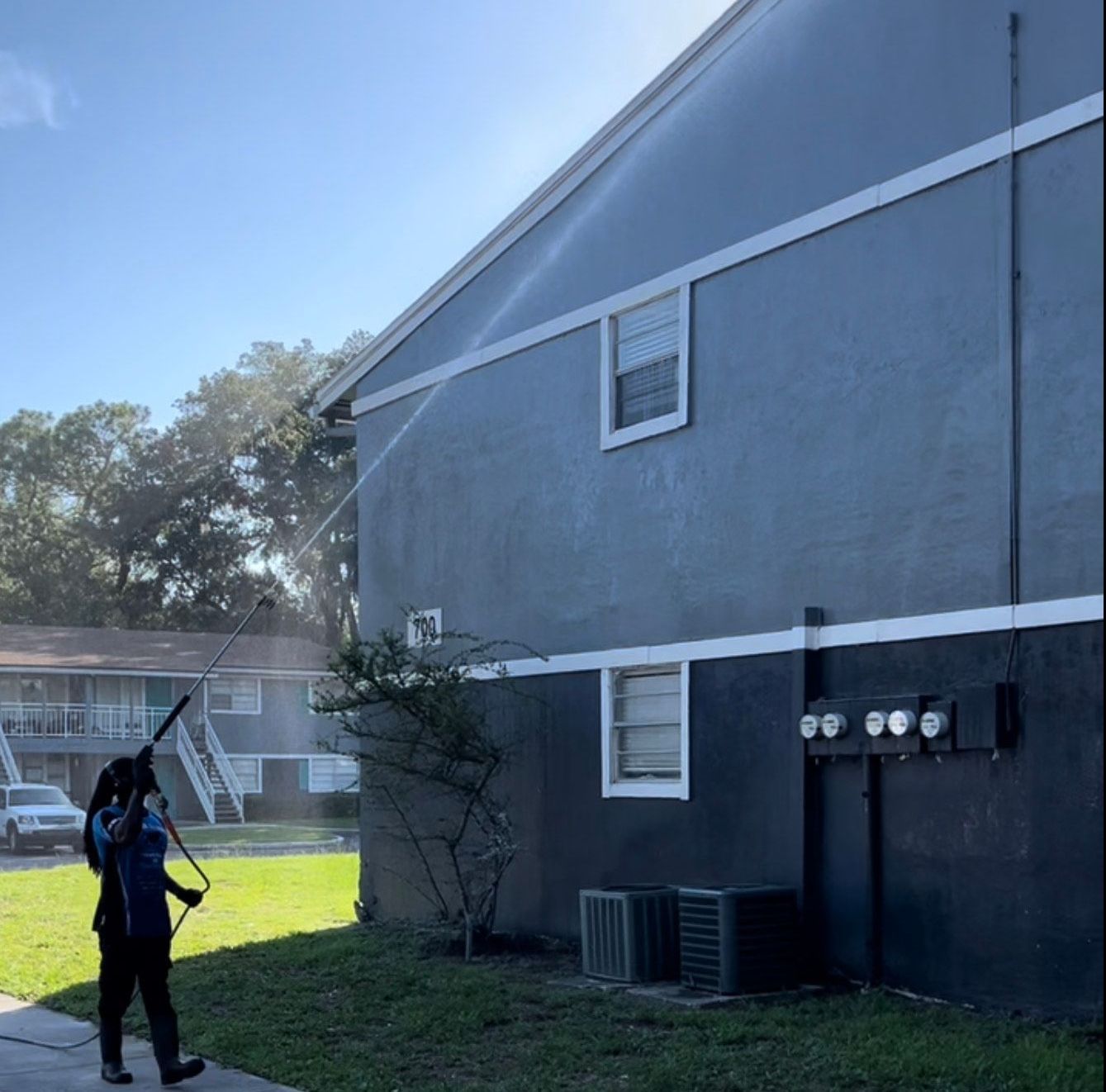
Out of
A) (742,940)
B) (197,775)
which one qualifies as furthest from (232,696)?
(742,940)

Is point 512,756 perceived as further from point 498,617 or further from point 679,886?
point 679,886

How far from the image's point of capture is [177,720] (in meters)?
38.5

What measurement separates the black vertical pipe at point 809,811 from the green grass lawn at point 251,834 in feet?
73.3

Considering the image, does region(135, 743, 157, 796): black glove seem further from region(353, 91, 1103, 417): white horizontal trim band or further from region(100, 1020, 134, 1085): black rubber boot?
region(353, 91, 1103, 417): white horizontal trim band

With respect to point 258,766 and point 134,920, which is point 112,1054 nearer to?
point 134,920

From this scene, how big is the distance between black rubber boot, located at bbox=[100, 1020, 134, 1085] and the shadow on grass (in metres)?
0.73

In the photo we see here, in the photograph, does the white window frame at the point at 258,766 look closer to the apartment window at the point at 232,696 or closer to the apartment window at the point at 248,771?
the apartment window at the point at 248,771

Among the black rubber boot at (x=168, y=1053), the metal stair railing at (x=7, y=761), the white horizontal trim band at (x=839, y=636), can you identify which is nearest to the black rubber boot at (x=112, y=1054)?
the black rubber boot at (x=168, y=1053)

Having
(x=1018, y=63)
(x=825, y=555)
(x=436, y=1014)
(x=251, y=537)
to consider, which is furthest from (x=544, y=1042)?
(x=251, y=537)

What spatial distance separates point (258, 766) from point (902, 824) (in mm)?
32359

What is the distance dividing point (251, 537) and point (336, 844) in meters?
18.6

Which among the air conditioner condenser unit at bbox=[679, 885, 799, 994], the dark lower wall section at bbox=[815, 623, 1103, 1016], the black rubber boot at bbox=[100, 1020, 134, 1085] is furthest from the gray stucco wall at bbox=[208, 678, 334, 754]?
the black rubber boot at bbox=[100, 1020, 134, 1085]

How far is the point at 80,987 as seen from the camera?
41.5 ft

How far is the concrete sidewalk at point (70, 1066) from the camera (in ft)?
30.0
